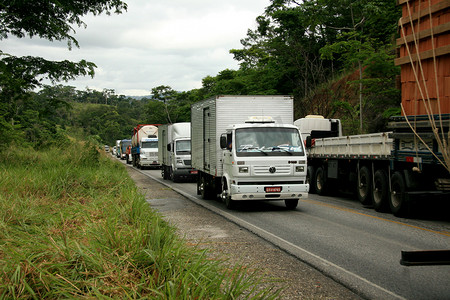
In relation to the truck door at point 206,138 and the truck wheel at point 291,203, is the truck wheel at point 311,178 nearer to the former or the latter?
the truck door at point 206,138

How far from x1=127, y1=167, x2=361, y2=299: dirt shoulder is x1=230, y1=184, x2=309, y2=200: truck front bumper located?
83 centimetres

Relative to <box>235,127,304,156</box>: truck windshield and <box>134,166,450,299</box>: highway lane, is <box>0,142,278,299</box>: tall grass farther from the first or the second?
<box>235,127,304,156</box>: truck windshield

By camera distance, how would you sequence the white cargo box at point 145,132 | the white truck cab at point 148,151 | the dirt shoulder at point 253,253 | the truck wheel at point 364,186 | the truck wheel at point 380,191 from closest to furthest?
the dirt shoulder at point 253,253 < the truck wheel at point 380,191 < the truck wheel at point 364,186 < the white truck cab at point 148,151 < the white cargo box at point 145,132

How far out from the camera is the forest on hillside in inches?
655

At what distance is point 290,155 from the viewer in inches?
493

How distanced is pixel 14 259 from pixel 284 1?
38681 mm

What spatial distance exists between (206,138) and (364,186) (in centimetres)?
523

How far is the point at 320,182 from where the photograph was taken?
18.1 meters

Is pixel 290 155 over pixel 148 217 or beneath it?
over

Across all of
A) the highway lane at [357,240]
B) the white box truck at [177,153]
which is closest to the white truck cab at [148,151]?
the white box truck at [177,153]

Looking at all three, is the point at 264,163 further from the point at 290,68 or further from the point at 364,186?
the point at 290,68

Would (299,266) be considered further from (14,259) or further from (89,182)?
(89,182)

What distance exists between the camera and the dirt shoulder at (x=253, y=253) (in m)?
5.56

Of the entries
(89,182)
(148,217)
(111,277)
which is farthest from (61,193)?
(111,277)
